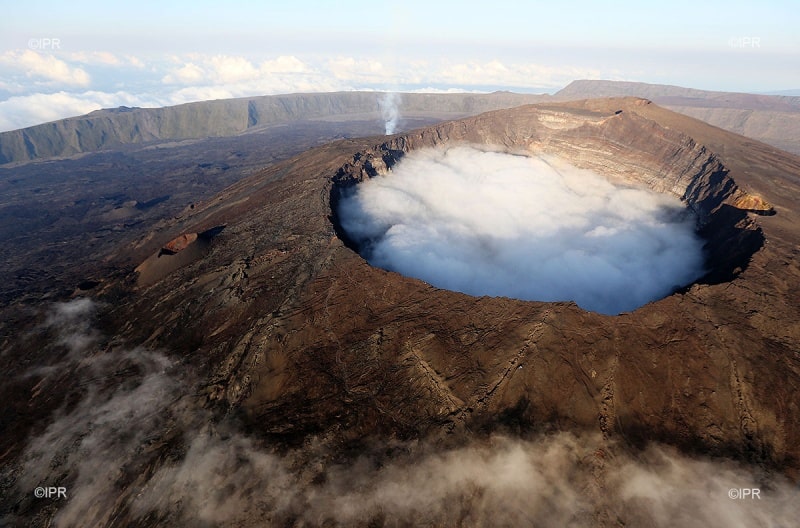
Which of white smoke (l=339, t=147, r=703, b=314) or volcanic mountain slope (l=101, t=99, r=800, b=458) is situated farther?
white smoke (l=339, t=147, r=703, b=314)

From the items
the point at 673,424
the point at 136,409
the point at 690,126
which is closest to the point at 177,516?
the point at 136,409

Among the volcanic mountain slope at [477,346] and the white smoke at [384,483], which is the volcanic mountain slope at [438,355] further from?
the white smoke at [384,483]

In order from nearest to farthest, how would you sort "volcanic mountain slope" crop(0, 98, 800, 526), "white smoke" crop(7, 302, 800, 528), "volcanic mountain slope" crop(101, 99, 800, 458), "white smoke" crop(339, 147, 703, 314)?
1. "white smoke" crop(7, 302, 800, 528)
2. "volcanic mountain slope" crop(0, 98, 800, 526)
3. "volcanic mountain slope" crop(101, 99, 800, 458)
4. "white smoke" crop(339, 147, 703, 314)
